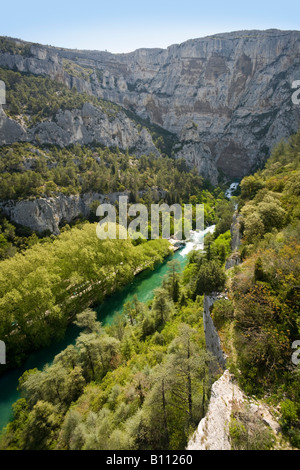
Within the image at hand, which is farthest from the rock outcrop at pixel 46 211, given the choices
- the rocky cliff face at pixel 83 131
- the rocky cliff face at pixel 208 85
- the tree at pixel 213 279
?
the rocky cliff face at pixel 208 85

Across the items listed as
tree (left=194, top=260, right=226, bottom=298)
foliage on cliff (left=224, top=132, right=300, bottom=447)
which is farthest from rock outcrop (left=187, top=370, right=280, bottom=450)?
tree (left=194, top=260, right=226, bottom=298)

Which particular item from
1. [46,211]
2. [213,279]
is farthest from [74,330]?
[46,211]

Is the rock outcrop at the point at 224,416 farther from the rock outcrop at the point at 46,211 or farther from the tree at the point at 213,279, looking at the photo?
the rock outcrop at the point at 46,211

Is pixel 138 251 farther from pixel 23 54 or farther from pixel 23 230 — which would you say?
pixel 23 54

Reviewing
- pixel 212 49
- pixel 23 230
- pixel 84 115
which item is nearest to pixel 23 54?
pixel 84 115

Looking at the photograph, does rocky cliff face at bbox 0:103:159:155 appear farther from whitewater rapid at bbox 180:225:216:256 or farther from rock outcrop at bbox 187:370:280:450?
rock outcrop at bbox 187:370:280:450
